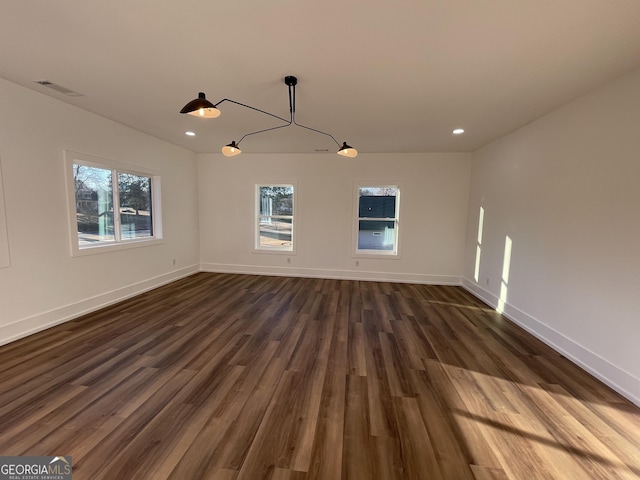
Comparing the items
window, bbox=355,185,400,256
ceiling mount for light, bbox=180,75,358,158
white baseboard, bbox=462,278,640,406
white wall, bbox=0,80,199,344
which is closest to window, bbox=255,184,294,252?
window, bbox=355,185,400,256

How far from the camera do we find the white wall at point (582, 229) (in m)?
2.32

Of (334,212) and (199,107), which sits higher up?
(199,107)

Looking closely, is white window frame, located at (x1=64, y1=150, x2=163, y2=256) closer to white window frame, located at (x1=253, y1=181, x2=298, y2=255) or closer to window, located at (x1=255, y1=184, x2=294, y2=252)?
white window frame, located at (x1=253, y1=181, x2=298, y2=255)

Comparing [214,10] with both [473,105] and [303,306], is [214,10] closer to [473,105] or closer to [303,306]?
[473,105]

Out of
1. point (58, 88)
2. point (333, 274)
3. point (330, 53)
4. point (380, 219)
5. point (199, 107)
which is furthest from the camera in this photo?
point (333, 274)

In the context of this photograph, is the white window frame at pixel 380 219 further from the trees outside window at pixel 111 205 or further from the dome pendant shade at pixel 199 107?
the dome pendant shade at pixel 199 107

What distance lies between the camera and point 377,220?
19.6ft

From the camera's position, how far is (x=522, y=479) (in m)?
1.51

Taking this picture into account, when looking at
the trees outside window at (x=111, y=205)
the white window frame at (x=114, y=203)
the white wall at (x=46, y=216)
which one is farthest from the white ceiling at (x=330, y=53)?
the trees outside window at (x=111, y=205)

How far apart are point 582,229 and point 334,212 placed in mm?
3973

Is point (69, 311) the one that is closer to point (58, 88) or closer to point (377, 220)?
point (58, 88)

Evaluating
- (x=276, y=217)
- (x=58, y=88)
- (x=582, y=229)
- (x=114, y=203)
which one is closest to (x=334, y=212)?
(x=276, y=217)

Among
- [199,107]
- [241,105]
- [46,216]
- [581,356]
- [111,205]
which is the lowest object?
[581,356]

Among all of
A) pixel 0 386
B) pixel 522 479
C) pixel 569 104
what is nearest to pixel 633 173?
pixel 569 104
